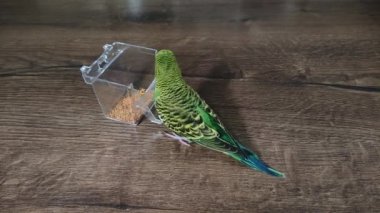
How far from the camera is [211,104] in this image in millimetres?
662

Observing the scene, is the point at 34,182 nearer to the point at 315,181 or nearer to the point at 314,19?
the point at 315,181

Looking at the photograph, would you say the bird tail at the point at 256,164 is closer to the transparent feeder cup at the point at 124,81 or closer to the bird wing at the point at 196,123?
the bird wing at the point at 196,123

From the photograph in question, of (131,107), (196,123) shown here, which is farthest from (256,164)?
(131,107)

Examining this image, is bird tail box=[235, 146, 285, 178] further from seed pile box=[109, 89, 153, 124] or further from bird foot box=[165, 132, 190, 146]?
seed pile box=[109, 89, 153, 124]

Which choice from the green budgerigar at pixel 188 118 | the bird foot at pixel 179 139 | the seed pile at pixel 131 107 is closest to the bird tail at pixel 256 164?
the green budgerigar at pixel 188 118

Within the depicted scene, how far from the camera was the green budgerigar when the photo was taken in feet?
1.76

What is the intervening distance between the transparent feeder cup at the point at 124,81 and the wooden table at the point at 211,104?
25mm

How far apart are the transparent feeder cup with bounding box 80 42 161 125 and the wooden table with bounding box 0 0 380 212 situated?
0.08 feet

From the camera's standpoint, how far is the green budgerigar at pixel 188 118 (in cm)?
54

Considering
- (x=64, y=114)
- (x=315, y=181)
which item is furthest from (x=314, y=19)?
(x=64, y=114)

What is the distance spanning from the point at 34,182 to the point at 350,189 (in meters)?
0.49

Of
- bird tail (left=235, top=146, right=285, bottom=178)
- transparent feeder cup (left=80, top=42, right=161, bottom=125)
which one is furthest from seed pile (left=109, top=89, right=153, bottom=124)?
bird tail (left=235, top=146, right=285, bottom=178)

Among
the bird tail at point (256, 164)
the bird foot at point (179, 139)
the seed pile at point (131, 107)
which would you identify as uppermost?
the seed pile at point (131, 107)

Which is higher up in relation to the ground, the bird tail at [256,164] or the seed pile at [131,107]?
Answer: the seed pile at [131,107]
